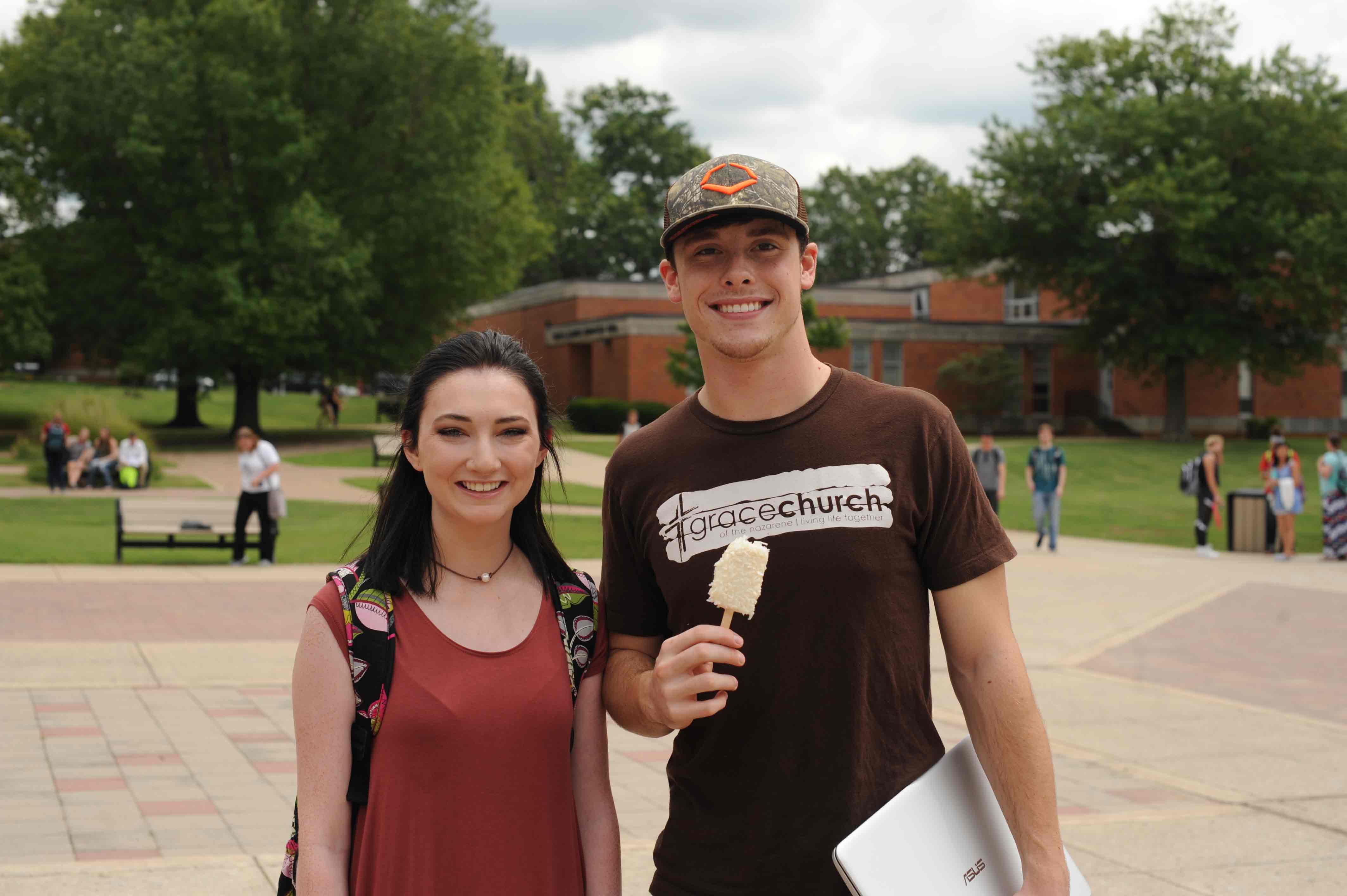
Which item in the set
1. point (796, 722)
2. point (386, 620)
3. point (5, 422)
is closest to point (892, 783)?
point (796, 722)

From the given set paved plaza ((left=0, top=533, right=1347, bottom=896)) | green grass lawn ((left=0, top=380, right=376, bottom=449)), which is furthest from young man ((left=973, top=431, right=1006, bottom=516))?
green grass lawn ((left=0, top=380, right=376, bottom=449))

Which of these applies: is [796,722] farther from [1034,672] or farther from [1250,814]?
[1034,672]

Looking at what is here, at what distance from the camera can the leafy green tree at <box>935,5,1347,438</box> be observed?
46812 mm

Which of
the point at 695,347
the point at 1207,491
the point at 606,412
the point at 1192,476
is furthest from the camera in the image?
the point at 606,412

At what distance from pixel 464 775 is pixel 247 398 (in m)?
42.7

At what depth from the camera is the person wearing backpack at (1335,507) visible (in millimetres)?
18922

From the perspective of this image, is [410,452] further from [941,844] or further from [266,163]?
[266,163]

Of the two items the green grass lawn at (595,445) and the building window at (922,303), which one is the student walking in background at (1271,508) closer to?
the green grass lawn at (595,445)

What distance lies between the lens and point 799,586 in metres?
2.49

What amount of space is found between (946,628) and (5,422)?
167ft

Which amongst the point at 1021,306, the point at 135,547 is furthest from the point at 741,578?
the point at 1021,306

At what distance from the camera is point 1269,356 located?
50.2 metres

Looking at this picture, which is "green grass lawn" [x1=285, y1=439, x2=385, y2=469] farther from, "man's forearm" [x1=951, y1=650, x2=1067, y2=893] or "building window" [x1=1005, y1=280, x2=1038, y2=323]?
"building window" [x1=1005, y1=280, x2=1038, y2=323]

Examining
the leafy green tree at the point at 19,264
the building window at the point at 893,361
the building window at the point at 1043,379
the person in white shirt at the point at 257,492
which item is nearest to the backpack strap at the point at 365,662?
the person in white shirt at the point at 257,492
